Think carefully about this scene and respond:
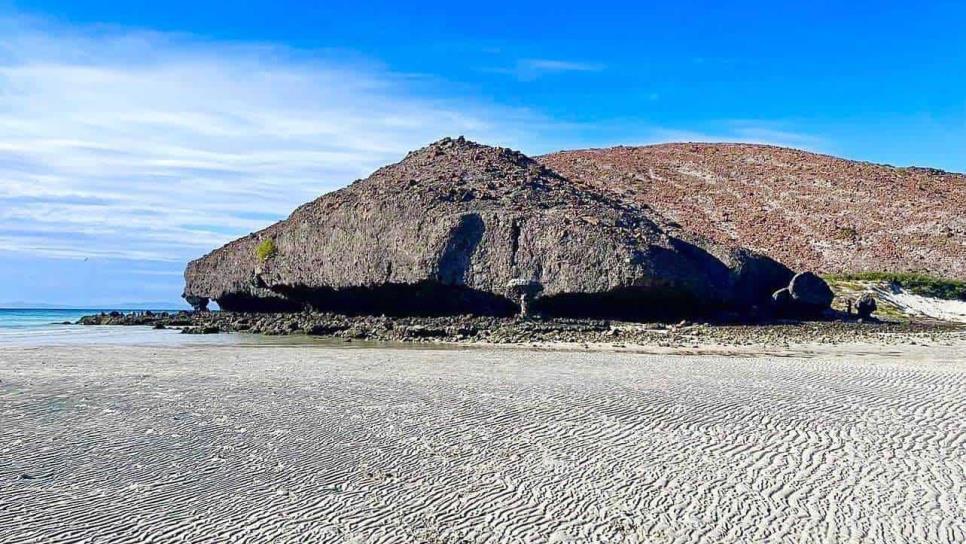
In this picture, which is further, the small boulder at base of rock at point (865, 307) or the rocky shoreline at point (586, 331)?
the small boulder at base of rock at point (865, 307)

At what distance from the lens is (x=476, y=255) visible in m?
33.8

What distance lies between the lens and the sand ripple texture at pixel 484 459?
610cm

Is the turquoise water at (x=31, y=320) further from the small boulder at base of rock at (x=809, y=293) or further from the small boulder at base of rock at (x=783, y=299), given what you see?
the small boulder at base of rock at (x=809, y=293)

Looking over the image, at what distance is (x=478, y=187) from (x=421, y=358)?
2118cm

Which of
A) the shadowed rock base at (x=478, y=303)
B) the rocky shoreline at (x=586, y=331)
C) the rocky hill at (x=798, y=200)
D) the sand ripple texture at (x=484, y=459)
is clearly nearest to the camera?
the sand ripple texture at (x=484, y=459)

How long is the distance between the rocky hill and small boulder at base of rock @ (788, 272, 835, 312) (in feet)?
60.4

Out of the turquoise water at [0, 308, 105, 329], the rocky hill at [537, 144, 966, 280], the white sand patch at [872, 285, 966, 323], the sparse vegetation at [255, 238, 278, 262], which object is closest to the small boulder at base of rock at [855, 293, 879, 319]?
the white sand patch at [872, 285, 966, 323]

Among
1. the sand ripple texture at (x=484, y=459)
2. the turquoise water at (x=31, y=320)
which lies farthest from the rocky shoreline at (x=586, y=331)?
the turquoise water at (x=31, y=320)

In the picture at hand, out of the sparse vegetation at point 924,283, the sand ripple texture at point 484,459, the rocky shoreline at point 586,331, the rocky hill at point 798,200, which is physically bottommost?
the sand ripple texture at point 484,459

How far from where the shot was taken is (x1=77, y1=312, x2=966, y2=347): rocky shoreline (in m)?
24.7

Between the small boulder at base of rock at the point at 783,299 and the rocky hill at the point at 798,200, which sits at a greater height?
the rocky hill at the point at 798,200

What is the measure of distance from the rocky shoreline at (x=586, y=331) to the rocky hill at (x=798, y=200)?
2373 centimetres

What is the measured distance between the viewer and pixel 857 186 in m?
68.1

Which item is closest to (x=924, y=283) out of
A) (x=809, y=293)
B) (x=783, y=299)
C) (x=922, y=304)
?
(x=922, y=304)
